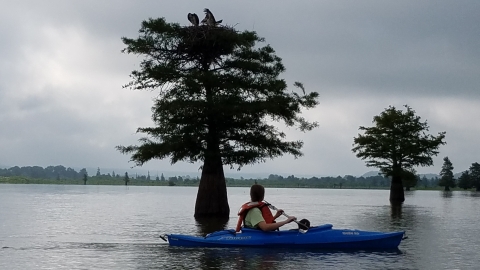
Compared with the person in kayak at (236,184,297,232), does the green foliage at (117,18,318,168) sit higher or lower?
higher

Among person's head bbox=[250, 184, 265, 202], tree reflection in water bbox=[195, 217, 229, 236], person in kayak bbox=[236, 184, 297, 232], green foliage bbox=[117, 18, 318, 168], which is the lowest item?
tree reflection in water bbox=[195, 217, 229, 236]

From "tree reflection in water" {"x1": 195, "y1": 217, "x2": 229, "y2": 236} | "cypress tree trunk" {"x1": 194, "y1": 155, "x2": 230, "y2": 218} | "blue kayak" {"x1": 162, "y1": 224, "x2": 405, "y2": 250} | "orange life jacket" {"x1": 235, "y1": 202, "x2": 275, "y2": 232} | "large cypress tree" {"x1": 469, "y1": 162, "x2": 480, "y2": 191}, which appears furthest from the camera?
"large cypress tree" {"x1": 469, "y1": 162, "x2": 480, "y2": 191}

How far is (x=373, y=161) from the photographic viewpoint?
68.4 metres

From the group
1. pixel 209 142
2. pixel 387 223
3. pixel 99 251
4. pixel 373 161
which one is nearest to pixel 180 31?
pixel 209 142

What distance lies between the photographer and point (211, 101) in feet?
110

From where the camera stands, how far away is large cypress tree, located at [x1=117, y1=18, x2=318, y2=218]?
34031mm

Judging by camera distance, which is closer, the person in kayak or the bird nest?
the person in kayak

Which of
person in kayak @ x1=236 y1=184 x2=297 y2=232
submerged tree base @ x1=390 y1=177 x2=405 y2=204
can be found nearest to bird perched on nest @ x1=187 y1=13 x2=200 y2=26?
person in kayak @ x1=236 y1=184 x2=297 y2=232

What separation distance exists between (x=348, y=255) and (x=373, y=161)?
50.5 meters

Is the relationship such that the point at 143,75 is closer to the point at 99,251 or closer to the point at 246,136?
the point at 246,136

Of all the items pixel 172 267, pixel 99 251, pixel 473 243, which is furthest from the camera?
pixel 473 243

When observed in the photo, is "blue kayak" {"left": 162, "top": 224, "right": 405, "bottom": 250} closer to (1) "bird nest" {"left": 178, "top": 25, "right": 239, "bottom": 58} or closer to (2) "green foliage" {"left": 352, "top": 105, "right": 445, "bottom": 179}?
(1) "bird nest" {"left": 178, "top": 25, "right": 239, "bottom": 58}

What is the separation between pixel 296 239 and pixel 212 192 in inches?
607

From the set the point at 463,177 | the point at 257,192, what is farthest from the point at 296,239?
the point at 463,177
